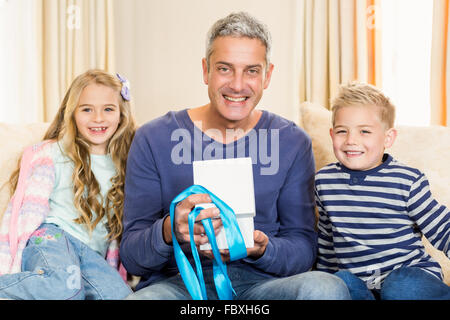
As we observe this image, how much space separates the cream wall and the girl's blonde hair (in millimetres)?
1247

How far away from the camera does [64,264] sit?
1.34 meters

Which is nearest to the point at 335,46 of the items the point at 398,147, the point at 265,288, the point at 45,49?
the point at 398,147

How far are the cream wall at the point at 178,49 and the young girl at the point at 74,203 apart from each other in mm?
1238

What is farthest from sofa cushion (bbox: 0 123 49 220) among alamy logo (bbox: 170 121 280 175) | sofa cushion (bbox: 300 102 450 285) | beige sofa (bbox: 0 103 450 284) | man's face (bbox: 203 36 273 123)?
sofa cushion (bbox: 300 102 450 285)

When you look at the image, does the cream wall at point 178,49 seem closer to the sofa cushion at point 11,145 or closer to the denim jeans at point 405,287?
the sofa cushion at point 11,145

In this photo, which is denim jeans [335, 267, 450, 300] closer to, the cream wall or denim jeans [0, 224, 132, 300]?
denim jeans [0, 224, 132, 300]

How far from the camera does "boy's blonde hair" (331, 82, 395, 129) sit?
1270mm

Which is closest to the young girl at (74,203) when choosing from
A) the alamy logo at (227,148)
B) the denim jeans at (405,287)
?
the alamy logo at (227,148)

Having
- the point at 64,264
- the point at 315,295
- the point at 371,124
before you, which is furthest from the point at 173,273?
the point at 371,124

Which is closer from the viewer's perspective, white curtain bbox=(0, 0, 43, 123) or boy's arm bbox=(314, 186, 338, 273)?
boy's arm bbox=(314, 186, 338, 273)

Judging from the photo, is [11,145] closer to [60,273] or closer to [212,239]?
[60,273]

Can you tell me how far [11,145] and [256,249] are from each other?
3.03 ft

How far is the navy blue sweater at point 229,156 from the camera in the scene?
4.19 feet

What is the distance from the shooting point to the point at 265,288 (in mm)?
1160
